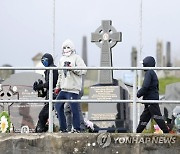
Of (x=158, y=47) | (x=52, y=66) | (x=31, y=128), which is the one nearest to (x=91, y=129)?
Answer: (x=31, y=128)

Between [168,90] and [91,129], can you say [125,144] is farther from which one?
[168,90]

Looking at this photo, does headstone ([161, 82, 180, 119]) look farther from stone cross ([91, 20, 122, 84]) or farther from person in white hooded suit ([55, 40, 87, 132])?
person in white hooded suit ([55, 40, 87, 132])

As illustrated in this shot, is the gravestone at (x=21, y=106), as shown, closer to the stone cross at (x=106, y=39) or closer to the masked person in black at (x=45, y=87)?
the masked person in black at (x=45, y=87)

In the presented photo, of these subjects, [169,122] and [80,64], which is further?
[169,122]

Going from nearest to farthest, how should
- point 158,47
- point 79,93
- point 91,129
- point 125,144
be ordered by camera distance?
point 125,144 < point 79,93 < point 91,129 < point 158,47

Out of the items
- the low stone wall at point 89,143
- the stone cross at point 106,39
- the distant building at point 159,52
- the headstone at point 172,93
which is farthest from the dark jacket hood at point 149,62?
the distant building at point 159,52

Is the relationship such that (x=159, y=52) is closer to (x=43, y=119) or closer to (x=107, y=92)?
(x=107, y=92)

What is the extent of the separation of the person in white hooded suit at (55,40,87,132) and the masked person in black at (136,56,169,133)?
1076 mm

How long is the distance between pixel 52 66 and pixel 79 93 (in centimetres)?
70

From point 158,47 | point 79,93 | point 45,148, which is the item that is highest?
point 158,47

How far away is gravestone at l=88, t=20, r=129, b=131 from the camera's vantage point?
1548 cm

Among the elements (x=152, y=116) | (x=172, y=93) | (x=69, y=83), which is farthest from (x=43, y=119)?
(x=172, y=93)

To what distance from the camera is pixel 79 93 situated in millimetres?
11672

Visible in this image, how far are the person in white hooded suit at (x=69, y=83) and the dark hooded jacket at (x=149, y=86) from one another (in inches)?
41.9
